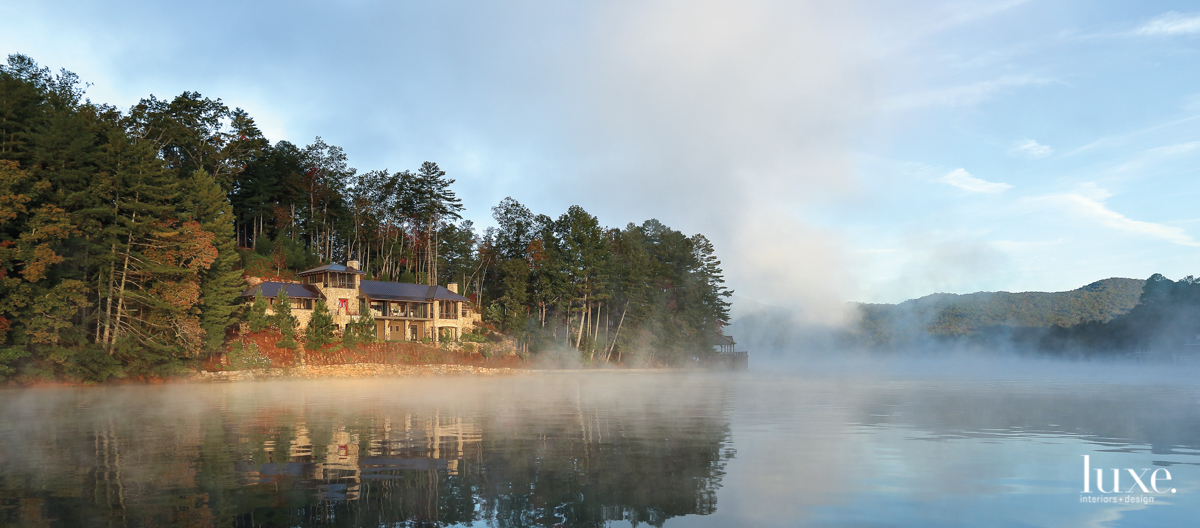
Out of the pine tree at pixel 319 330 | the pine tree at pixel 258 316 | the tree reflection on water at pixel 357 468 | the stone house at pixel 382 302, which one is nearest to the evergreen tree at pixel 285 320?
the pine tree at pixel 258 316

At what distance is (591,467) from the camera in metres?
14.0

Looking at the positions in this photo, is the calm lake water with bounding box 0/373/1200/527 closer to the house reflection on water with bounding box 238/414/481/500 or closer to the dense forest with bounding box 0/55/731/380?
the house reflection on water with bounding box 238/414/481/500

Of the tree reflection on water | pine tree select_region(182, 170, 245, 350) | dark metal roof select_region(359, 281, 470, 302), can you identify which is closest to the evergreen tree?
pine tree select_region(182, 170, 245, 350)

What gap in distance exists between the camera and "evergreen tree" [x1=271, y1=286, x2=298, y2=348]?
57.8 metres

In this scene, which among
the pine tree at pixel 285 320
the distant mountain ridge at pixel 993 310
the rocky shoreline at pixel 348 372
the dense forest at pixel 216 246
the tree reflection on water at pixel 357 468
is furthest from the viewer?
the distant mountain ridge at pixel 993 310

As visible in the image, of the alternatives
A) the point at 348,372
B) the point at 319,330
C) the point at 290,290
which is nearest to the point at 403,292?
the point at 290,290

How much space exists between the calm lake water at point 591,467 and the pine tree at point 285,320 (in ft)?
98.8

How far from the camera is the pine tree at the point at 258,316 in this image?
5803 cm

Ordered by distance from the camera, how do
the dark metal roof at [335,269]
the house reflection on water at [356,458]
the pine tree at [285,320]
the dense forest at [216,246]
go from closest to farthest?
the house reflection on water at [356,458]
the dense forest at [216,246]
the pine tree at [285,320]
the dark metal roof at [335,269]

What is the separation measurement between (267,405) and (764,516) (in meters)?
26.5

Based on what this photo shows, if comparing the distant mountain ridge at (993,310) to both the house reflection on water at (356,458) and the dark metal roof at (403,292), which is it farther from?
the house reflection on water at (356,458)

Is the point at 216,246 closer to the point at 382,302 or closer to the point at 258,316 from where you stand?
the point at 258,316

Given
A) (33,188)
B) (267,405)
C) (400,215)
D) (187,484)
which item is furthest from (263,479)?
(400,215)

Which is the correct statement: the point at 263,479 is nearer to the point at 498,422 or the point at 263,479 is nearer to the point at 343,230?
the point at 498,422
